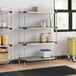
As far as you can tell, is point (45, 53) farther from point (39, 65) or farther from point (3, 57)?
point (3, 57)

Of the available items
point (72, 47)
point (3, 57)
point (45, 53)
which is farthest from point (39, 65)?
point (72, 47)

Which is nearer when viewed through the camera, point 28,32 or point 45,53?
point 45,53

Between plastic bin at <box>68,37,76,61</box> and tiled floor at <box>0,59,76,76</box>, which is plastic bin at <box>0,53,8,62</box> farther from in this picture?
plastic bin at <box>68,37,76,61</box>

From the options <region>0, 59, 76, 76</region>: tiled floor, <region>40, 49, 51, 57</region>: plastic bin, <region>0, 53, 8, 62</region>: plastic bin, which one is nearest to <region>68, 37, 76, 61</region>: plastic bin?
<region>0, 59, 76, 76</region>: tiled floor

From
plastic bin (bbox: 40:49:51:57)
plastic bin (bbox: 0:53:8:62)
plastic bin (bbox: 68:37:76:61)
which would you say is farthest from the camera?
plastic bin (bbox: 68:37:76:61)

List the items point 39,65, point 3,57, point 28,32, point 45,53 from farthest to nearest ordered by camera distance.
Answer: point 28,32 → point 45,53 → point 39,65 → point 3,57

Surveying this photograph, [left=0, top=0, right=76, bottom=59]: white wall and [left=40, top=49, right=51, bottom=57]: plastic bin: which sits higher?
[left=0, top=0, right=76, bottom=59]: white wall

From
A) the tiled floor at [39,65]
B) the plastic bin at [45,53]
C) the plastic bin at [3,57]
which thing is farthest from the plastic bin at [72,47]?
the plastic bin at [3,57]

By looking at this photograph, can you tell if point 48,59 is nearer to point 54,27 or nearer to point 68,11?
point 54,27

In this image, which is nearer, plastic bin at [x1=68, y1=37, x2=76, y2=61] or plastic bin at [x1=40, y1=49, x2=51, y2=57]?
plastic bin at [x1=40, y1=49, x2=51, y2=57]

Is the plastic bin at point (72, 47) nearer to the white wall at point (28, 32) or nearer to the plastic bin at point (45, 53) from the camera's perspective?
the white wall at point (28, 32)

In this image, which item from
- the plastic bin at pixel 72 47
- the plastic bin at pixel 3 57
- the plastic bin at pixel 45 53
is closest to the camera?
the plastic bin at pixel 3 57

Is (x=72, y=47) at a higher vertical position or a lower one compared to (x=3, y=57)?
higher

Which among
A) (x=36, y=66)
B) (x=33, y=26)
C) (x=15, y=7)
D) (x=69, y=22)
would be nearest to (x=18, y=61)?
(x=36, y=66)
